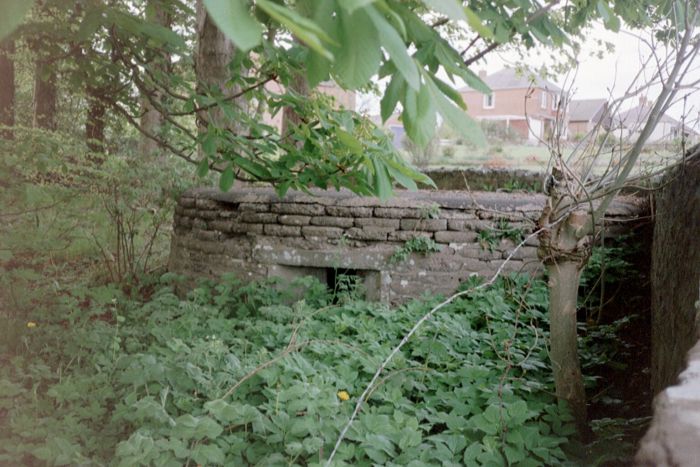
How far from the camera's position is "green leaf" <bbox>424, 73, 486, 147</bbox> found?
3.69 ft

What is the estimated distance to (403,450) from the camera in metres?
2.38

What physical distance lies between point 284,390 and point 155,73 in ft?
7.75

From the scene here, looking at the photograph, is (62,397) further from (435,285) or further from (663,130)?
→ (663,130)

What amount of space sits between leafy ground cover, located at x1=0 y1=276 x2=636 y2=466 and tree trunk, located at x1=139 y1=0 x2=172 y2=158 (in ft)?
5.73

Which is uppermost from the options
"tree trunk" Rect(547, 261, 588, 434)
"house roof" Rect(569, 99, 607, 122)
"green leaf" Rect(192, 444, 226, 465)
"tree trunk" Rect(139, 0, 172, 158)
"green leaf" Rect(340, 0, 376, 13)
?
"tree trunk" Rect(139, 0, 172, 158)

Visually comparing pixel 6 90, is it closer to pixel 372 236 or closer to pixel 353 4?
pixel 372 236

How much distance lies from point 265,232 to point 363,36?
4.62 metres

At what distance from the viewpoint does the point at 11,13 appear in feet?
3.22

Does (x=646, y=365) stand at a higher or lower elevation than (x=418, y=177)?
lower

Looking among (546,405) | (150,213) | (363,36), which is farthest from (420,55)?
(150,213)

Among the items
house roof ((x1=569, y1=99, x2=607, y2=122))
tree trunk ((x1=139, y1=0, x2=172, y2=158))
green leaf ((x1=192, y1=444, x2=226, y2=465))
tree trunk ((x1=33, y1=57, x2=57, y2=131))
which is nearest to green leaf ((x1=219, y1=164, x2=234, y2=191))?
tree trunk ((x1=139, y1=0, x2=172, y2=158))

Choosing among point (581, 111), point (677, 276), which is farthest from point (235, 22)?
point (581, 111)

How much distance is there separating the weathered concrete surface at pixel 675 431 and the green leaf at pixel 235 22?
939 mm

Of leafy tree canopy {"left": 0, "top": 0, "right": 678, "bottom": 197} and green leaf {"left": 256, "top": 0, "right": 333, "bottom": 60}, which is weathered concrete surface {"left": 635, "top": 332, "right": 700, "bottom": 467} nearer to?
leafy tree canopy {"left": 0, "top": 0, "right": 678, "bottom": 197}
